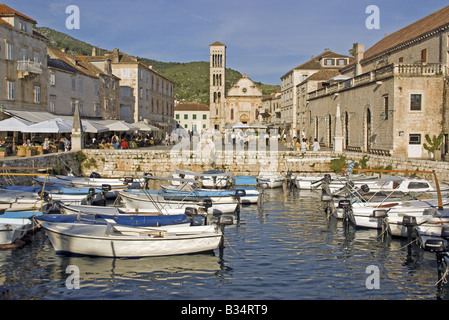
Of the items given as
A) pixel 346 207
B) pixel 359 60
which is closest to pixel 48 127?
pixel 346 207

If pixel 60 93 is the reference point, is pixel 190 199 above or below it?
below

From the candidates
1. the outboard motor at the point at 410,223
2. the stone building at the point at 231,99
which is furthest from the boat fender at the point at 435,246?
the stone building at the point at 231,99

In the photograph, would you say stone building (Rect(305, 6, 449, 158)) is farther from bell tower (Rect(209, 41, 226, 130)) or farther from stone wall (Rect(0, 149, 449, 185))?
bell tower (Rect(209, 41, 226, 130))

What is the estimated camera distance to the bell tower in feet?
299

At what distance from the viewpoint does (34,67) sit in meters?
34.4

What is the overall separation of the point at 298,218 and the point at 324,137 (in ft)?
95.9

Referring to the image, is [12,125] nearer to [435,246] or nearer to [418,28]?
[435,246]

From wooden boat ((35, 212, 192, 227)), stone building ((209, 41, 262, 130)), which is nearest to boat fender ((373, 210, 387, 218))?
wooden boat ((35, 212, 192, 227))

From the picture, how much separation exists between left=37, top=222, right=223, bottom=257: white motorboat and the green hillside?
12373 cm
